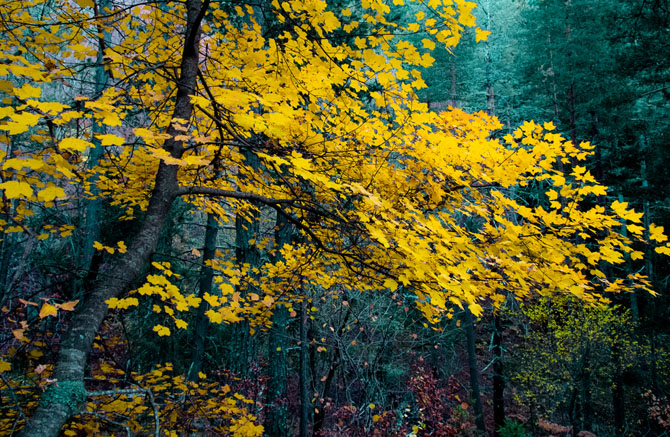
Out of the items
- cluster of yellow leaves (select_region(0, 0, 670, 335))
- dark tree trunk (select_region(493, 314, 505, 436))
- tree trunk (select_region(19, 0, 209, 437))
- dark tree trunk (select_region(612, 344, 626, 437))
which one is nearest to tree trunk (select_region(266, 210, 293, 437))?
cluster of yellow leaves (select_region(0, 0, 670, 335))

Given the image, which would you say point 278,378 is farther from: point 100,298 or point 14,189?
point 14,189

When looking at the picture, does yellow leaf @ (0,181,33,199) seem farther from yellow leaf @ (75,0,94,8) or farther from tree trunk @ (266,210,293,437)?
tree trunk @ (266,210,293,437)

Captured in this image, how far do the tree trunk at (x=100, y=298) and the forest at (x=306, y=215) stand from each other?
0.04 feet

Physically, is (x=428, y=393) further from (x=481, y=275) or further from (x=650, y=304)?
(x=650, y=304)

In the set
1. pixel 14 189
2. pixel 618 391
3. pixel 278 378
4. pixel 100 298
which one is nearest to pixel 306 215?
pixel 100 298

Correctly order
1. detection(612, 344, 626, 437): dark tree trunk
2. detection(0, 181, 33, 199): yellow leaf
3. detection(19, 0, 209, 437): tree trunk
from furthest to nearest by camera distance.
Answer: detection(612, 344, 626, 437): dark tree trunk, detection(19, 0, 209, 437): tree trunk, detection(0, 181, 33, 199): yellow leaf

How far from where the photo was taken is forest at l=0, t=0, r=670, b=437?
7.91 ft

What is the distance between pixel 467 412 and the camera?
1373cm

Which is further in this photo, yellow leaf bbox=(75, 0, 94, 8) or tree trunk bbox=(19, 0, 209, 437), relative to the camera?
yellow leaf bbox=(75, 0, 94, 8)

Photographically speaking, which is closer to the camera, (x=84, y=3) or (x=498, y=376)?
(x=84, y=3)

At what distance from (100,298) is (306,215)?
198 centimetres

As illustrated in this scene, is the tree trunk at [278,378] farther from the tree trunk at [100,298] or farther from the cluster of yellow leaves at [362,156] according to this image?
the tree trunk at [100,298]

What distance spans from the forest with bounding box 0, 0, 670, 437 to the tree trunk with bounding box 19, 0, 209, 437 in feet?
0.04

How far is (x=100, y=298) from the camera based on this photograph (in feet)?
7.54
